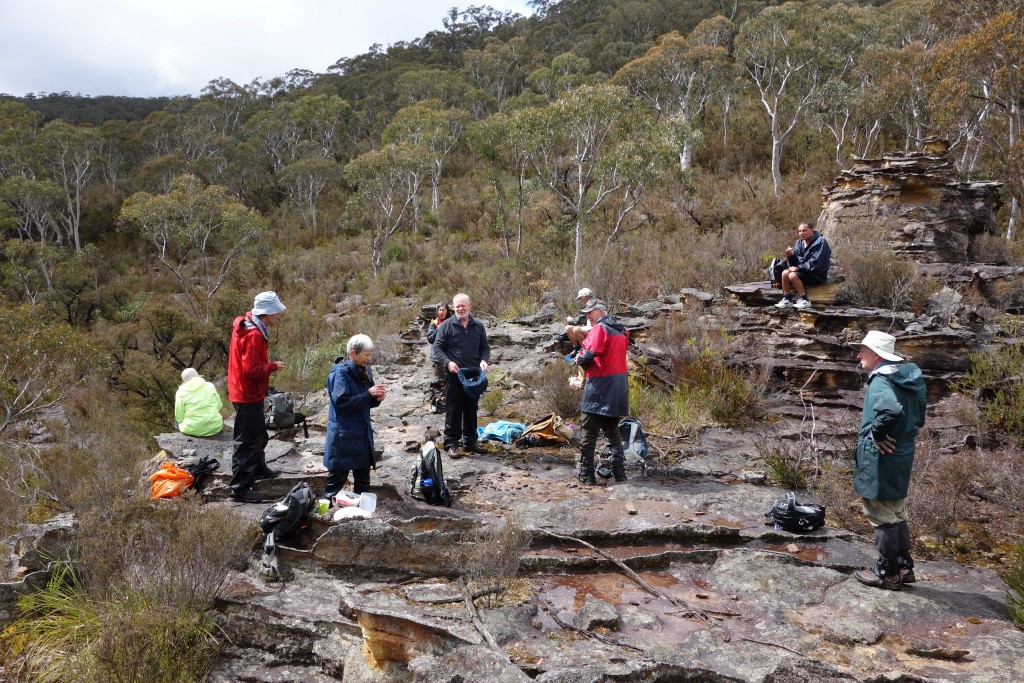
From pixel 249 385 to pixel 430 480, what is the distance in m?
1.77

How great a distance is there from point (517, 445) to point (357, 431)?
2819 millimetres

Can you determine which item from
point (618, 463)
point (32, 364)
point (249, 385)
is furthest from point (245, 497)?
point (32, 364)

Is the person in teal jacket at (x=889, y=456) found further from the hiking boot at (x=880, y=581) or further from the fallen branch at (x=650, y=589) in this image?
the fallen branch at (x=650, y=589)

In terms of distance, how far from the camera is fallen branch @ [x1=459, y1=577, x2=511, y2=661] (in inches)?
124

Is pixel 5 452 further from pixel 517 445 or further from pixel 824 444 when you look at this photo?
pixel 824 444

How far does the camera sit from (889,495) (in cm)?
389

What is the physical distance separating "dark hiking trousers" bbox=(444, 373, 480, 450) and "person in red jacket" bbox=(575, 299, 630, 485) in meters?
1.48

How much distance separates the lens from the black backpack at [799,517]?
15.6 feet

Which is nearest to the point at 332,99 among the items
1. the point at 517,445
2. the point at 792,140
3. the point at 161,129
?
the point at 161,129

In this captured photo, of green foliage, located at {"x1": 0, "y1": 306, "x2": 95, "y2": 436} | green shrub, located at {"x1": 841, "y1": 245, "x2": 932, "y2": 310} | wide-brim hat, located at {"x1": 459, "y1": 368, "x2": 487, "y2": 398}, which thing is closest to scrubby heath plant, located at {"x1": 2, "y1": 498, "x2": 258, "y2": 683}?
wide-brim hat, located at {"x1": 459, "y1": 368, "x2": 487, "y2": 398}

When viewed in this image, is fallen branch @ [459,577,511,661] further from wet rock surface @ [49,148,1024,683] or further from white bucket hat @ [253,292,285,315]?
white bucket hat @ [253,292,285,315]

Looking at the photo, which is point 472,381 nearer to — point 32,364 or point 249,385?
point 249,385

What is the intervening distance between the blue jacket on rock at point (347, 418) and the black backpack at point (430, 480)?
0.52m

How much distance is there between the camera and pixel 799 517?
15.6 feet
